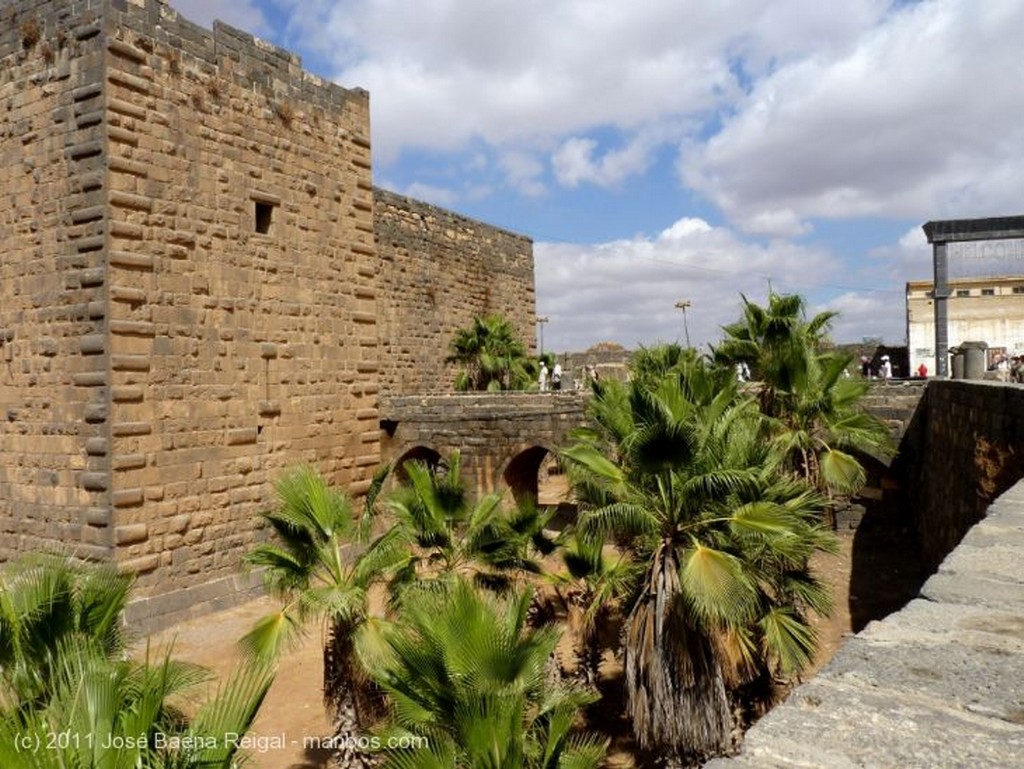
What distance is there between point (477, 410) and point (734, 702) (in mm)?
11135

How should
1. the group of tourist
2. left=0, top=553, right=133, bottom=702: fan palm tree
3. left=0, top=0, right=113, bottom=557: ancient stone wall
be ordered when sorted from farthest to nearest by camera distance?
the group of tourist
left=0, top=0, right=113, bottom=557: ancient stone wall
left=0, top=553, right=133, bottom=702: fan palm tree

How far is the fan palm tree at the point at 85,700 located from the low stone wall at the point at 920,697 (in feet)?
7.52

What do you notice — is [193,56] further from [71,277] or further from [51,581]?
[51,581]

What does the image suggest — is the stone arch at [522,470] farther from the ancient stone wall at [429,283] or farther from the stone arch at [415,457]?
the ancient stone wall at [429,283]

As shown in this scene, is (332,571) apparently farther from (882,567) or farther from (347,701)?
(882,567)

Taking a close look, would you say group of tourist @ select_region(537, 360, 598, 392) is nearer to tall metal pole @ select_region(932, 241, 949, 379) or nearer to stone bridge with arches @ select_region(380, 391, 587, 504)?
stone bridge with arches @ select_region(380, 391, 587, 504)

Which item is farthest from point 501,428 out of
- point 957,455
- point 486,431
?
point 957,455

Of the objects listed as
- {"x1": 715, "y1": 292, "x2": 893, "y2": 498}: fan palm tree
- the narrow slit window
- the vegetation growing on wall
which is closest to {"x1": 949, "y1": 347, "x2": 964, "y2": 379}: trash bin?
{"x1": 715, "y1": 292, "x2": 893, "y2": 498}: fan palm tree

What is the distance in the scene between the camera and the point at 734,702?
7461 mm

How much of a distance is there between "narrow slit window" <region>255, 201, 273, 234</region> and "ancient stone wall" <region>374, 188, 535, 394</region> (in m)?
9.47

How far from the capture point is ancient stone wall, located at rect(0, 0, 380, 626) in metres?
9.84

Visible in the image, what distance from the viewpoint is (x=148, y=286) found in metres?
10.2

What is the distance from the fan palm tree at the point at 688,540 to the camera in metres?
6.60

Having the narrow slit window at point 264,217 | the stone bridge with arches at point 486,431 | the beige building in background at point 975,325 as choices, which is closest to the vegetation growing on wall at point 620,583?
the narrow slit window at point 264,217
